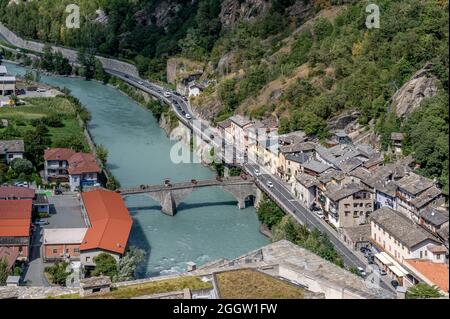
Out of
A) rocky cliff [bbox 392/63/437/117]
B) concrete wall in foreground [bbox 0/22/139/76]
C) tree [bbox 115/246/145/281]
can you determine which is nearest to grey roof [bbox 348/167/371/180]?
rocky cliff [bbox 392/63/437/117]

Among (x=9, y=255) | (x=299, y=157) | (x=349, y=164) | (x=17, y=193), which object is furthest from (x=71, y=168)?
(x=349, y=164)

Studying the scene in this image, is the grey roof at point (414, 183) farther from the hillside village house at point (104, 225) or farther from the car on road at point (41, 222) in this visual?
the car on road at point (41, 222)

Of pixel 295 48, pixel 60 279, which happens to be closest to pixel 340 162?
pixel 60 279

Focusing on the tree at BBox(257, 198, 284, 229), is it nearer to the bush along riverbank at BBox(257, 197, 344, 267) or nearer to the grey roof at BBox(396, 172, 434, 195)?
the bush along riverbank at BBox(257, 197, 344, 267)

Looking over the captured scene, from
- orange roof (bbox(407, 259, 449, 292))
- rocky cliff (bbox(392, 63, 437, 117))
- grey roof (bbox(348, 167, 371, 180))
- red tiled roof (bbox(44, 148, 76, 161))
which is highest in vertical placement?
rocky cliff (bbox(392, 63, 437, 117))

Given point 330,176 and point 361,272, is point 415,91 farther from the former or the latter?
point 361,272
